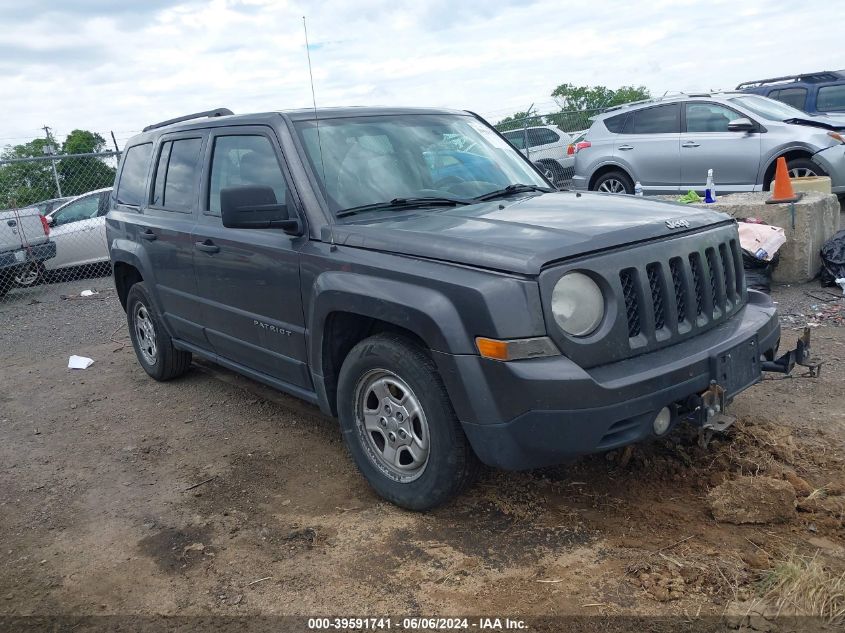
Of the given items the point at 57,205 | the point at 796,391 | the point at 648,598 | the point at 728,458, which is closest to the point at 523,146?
the point at 57,205

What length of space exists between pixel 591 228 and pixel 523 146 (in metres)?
13.2

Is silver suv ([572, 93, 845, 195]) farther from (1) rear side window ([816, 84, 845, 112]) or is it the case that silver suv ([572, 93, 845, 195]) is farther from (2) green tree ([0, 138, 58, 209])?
(2) green tree ([0, 138, 58, 209])

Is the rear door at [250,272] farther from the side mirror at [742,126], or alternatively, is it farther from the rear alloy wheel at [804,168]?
the rear alloy wheel at [804,168]

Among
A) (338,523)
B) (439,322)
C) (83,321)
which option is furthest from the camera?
(83,321)

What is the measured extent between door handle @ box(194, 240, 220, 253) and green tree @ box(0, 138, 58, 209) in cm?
1009

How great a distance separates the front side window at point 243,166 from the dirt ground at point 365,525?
1584 mm

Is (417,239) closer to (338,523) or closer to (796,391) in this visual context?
(338,523)

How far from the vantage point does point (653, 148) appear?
37.4 ft

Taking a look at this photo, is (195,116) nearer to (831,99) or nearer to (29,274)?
(29,274)

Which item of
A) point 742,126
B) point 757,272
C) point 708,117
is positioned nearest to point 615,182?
point 708,117

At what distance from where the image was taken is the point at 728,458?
12.7 ft

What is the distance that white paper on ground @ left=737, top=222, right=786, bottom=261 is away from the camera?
7.05 meters

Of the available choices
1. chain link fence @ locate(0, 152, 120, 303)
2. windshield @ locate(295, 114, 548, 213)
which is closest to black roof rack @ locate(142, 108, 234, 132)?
windshield @ locate(295, 114, 548, 213)

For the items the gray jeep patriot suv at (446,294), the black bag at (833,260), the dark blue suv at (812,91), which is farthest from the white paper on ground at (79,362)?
the dark blue suv at (812,91)
